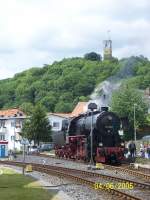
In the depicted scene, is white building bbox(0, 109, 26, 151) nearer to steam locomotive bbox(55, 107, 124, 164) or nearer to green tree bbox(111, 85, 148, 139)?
green tree bbox(111, 85, 148, 139)

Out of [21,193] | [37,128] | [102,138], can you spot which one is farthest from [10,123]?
[21,193]

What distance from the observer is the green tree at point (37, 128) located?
96875mm

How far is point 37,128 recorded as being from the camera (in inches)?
3807

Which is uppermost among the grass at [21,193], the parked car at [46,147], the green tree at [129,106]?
the green tree at [129,106]

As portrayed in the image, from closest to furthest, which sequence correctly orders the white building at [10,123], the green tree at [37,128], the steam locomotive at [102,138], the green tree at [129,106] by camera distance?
1. the steam locomotive at [102,138]
2. the green tree at [37,128]
3. the green tree at [129,106]
4. the white building at [10,123]

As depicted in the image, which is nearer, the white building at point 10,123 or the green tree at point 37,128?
the green tree at point 37,128

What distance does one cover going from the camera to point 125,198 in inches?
803

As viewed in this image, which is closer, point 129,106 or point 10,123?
point 129,106

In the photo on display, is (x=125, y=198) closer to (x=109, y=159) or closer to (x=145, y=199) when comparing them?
(x=145, y=199)

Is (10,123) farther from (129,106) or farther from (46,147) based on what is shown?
(46,147)

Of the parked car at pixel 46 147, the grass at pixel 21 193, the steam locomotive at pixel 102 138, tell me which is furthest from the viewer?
the parked car at pixel 46 147

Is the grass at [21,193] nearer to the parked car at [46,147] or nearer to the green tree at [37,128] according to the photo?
the parked car at [46,147]

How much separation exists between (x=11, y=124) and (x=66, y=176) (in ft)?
347

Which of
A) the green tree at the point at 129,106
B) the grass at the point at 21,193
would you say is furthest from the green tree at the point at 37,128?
the grass at the point at 21,193
